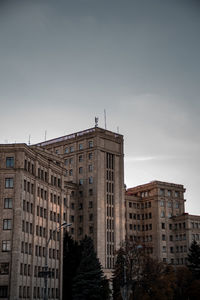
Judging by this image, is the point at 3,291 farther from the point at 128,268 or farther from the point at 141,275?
the point at 141,275

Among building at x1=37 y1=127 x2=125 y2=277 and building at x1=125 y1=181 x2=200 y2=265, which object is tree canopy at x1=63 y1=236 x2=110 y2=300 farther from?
building at x1=125 y1=181 x2=200 y2=265

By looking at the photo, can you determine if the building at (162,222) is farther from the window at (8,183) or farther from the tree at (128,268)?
the window at (8,183)

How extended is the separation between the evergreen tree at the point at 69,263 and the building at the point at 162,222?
41.3 meters

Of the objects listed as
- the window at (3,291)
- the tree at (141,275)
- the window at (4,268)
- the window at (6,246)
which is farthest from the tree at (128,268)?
the window at (6,246)

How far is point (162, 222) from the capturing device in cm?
12850

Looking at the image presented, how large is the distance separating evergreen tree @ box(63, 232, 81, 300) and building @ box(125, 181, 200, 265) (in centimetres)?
4134

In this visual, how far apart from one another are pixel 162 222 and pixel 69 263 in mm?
51032

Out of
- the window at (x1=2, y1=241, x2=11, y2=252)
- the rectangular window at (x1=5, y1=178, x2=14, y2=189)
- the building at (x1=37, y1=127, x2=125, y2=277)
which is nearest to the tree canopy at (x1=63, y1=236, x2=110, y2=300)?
the window at (x1=2, y1=241, x2=11, y2=252)

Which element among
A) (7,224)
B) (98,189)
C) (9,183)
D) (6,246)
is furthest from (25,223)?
(98,189)

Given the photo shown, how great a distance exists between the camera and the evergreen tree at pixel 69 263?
265 feet

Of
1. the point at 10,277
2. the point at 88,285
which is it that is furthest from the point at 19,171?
the point at 88,285

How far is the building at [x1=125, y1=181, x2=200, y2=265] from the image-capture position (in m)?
126

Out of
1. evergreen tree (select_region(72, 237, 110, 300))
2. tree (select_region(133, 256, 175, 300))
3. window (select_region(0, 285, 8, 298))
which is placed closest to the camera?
window (select_region(0, 285, 8, 298))

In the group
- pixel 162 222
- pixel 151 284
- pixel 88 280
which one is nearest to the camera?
pixel 88 280
